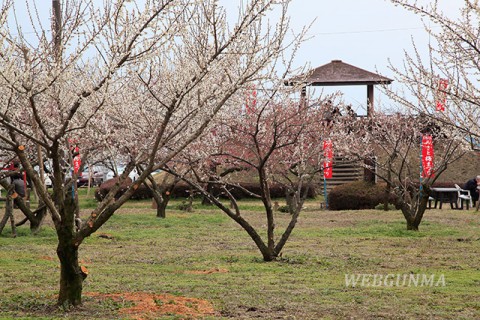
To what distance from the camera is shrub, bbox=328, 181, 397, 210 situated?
78.4 feet

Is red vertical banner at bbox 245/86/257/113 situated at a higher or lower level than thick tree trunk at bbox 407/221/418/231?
higher

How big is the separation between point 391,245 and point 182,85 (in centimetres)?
746

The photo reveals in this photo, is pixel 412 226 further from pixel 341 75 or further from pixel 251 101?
pixel 341 75

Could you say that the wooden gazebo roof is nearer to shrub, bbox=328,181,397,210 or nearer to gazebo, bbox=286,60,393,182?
gazebo, bbox=286,60,393,182

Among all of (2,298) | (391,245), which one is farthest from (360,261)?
(2,298)

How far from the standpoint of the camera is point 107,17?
6.67m

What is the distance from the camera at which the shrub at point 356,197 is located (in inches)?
941

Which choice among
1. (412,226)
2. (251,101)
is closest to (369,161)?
(412,226)

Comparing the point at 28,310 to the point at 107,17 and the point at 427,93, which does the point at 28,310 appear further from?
the point at 427,93

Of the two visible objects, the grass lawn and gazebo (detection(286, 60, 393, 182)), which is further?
gazebo (detection(286, 60, 393, 182))

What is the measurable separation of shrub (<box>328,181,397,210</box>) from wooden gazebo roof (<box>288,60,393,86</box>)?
4.21m

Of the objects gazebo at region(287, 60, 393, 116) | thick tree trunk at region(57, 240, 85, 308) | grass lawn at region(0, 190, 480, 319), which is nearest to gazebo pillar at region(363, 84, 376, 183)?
gazebo at region(287, 60, 393, 116)

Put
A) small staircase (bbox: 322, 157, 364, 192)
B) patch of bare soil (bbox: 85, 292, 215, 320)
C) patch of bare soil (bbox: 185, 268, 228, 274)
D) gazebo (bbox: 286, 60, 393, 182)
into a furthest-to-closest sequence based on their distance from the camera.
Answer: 1. small staircase (bbox: 322, 157, 364, 192)
2. gazebo (bbox: 286, 60, 393, 182)
3. patch of bare soil (bbox: 185, 268, 228, 274)
4. patch of bare soil (bbox: 85, 292, 215, 320)

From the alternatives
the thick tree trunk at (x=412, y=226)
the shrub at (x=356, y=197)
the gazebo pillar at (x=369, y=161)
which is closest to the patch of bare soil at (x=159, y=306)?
the thick tree trunk at (x=412, y=226)
